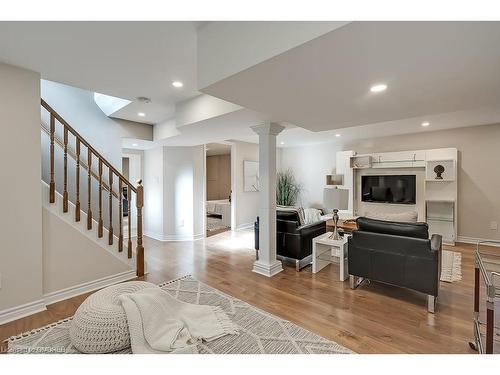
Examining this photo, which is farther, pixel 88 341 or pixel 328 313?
pixel 328 313

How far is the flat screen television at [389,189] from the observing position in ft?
16.7

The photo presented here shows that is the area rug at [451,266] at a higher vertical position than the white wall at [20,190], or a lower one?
lower

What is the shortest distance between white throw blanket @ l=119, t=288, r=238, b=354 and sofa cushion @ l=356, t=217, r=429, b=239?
1.75m

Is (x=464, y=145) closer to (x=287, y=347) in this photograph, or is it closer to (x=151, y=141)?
(x=287, y=347)

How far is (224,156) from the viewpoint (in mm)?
8945

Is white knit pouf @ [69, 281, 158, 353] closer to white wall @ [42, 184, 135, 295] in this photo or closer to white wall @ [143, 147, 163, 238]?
white wall @ [42, 184, 135, 295]

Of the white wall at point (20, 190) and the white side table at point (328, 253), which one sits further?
the white side table at point (328, 253)

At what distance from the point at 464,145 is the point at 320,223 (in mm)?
3325

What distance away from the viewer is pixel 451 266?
341cm

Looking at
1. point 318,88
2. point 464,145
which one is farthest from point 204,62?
point 464,145

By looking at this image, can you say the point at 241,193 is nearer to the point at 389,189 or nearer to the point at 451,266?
the point at 389,189

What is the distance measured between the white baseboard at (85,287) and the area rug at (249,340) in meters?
0.48

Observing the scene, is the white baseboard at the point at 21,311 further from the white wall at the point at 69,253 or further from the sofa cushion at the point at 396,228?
the sofa cushion at the point at 396,228

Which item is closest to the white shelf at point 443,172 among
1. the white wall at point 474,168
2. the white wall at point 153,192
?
the white wall at point 474,168
